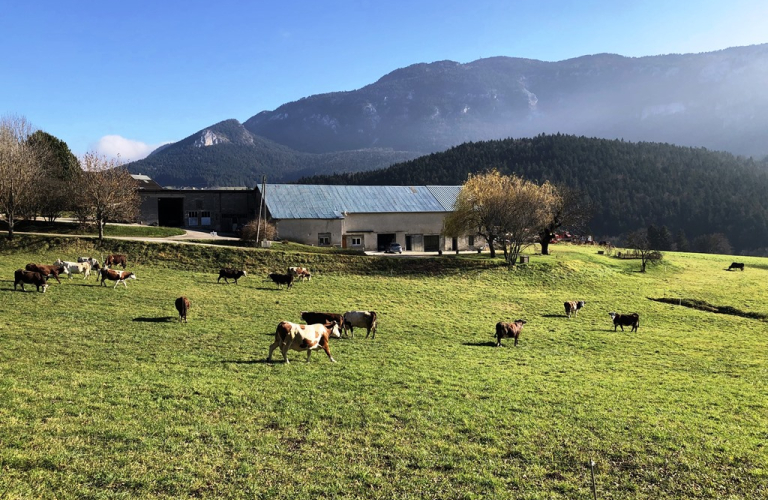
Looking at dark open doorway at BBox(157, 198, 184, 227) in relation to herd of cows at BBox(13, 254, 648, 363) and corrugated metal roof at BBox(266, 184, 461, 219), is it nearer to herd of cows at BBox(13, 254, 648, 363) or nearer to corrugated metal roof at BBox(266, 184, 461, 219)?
corrugated metal roof at BBox(266, 184, 461, 219)

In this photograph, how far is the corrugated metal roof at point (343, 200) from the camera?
67.4m

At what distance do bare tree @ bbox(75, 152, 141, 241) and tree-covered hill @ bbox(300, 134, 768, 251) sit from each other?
9842 cm

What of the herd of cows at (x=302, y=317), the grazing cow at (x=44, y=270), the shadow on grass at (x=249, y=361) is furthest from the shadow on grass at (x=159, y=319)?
the grazing cow at (x=44, y=270)

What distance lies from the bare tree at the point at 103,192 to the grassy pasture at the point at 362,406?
24609 millimetres

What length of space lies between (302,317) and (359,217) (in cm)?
4735

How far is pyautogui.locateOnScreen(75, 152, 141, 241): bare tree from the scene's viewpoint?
50375mm

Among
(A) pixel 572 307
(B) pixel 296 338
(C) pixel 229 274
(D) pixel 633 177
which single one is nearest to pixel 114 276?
(C) pixel 229 274

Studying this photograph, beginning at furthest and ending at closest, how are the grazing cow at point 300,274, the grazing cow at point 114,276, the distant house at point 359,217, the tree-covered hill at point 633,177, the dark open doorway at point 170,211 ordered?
the tree-covered hill at point 633,177
the dark open doorway at point 170,211
the distant house at point 359,217
the grazing cow at point 300,274
the grazing cow at point 114,276

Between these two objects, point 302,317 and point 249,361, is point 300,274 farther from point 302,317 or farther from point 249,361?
point 249,361

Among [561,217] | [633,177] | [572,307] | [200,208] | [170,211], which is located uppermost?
[633,177]

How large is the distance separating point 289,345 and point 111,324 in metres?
9.28

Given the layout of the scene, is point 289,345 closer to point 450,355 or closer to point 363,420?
point 363,420

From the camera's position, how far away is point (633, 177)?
16175cm

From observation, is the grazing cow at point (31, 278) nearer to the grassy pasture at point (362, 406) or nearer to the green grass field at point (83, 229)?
the grassy pasture at point (362, 406)
